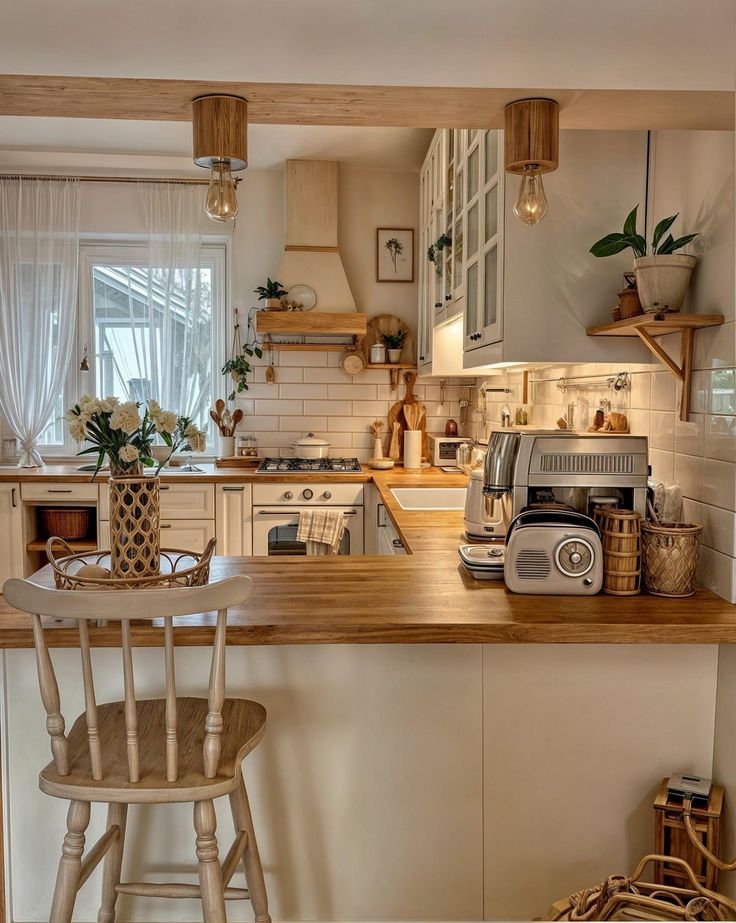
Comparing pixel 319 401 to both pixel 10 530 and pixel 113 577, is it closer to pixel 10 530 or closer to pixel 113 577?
pixel 10 530

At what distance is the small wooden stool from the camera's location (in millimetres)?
1694

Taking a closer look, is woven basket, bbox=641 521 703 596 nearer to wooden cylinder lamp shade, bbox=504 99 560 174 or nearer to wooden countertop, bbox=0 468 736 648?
wooden countertop, bbox=0 468 736 648

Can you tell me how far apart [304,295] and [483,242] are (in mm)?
2010

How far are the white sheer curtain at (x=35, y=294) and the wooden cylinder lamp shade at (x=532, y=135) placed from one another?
3484mm

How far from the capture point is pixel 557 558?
6.27ft

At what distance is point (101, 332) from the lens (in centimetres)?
477

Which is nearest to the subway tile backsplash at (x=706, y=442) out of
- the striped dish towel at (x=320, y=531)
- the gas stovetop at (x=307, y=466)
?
the striped dish towel at (x=320, y=531)

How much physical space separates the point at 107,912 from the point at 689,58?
7.36 ft

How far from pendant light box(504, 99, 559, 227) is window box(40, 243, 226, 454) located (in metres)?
3.20

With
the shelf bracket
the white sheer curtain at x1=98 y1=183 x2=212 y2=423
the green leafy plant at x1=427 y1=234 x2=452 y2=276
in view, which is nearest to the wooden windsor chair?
the shelf bracket

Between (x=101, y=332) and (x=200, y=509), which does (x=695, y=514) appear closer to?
(x=200, y=509)

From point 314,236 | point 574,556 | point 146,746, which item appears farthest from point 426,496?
point 146,746

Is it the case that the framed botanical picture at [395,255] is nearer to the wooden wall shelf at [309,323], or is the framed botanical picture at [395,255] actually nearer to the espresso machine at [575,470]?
the wooden wall shelf at [309,323]

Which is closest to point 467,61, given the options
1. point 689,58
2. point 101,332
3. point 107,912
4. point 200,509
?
point 689,58
